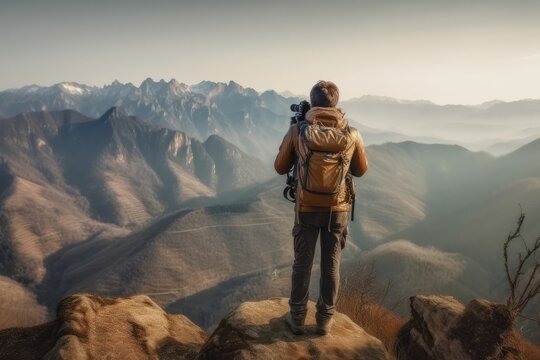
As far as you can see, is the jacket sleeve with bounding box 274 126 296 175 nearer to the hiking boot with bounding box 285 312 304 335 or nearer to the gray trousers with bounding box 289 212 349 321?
the gray trousers with bounding box 289 212 349 321

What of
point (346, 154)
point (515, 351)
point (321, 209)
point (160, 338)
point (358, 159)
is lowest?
point (160, 338)

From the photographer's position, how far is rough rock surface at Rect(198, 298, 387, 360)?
614 cm

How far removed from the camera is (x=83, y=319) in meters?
6.59

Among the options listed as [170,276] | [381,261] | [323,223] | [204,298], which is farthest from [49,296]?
[323,223]

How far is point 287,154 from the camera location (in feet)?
21.8

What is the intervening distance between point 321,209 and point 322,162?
36.0 inches

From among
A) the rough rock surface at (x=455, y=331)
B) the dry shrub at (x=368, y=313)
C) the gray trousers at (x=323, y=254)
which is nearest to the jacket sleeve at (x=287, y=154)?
the gray trousers at (x=323, y=254)

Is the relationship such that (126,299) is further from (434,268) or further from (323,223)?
(434,268)

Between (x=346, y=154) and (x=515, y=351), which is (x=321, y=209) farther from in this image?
(x=515, y=351)

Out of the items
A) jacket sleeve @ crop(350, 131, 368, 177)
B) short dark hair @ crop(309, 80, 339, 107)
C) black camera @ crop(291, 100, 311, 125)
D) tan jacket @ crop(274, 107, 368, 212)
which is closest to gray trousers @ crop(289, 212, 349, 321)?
tan jacket @ crop(274, 107, 368, 212)

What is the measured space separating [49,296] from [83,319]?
557 ft

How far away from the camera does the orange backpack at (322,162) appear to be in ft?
19.8

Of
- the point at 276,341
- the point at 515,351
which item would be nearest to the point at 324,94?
the point at 276,341

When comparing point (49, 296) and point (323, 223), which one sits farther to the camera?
point (49, 296)
